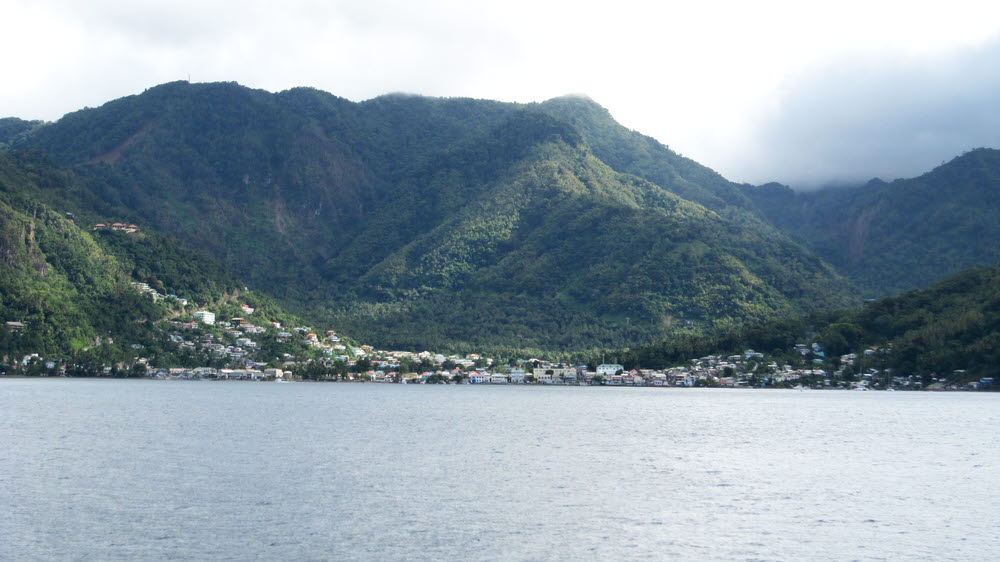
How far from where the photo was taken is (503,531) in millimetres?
37062

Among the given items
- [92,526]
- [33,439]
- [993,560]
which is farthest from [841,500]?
[33,439]

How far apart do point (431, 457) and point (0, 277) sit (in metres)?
107

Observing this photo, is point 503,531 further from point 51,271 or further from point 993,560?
point 51,271

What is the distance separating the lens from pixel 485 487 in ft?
156

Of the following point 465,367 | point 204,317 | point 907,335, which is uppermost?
point 204,317

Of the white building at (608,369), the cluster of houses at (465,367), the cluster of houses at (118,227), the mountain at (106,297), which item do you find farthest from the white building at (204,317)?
the white building at (608,369)

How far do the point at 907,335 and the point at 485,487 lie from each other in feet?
352

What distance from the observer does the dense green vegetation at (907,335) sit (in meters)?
124

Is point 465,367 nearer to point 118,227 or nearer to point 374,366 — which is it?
point 374,366

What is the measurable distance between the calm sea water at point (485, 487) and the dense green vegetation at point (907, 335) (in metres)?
37.5

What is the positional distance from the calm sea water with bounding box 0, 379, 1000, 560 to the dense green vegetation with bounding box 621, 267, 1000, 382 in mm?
37468

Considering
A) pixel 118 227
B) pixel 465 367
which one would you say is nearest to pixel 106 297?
pixel 118 227

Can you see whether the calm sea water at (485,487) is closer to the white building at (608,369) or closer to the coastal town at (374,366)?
the coastal town at (374,366)

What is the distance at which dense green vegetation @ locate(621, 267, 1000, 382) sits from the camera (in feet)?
405
